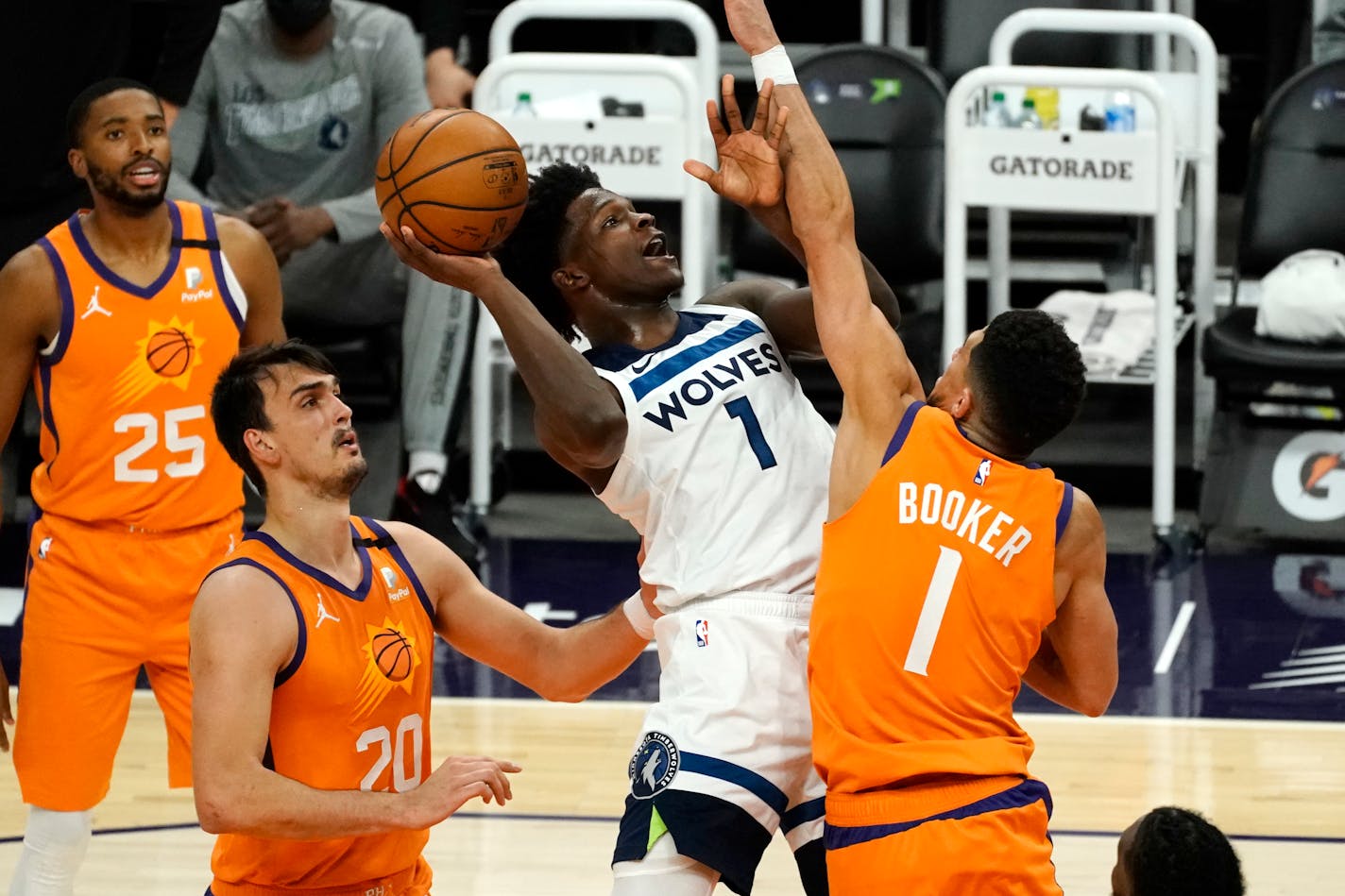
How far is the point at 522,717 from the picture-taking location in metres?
6.36

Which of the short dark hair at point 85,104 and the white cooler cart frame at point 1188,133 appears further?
the white cooler cart frame at point 1188,133

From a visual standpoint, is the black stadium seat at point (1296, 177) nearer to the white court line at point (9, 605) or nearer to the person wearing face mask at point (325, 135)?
the person wearing face mask at point (325, 135)

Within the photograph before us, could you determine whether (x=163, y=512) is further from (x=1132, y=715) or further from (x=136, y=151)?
(x=1132, y=715)

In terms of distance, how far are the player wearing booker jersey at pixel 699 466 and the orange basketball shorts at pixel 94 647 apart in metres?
1.32

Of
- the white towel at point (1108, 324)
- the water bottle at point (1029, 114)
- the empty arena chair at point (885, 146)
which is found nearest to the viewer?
the water bottle at point (1029, 114)

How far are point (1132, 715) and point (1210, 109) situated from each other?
9.53 ft

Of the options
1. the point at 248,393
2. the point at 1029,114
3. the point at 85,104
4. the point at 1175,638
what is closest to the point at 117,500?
the point at 85,104

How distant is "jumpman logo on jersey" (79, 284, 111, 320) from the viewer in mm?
4867

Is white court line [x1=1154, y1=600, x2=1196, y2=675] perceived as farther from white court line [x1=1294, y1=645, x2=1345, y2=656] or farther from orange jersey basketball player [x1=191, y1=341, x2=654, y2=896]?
orange jersey basketball player [x1=191, y1=341, x2=654, y2=896]

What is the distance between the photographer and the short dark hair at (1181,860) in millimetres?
3207

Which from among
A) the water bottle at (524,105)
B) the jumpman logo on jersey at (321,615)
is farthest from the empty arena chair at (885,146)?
the jumpman logo on jersey at (321,615)

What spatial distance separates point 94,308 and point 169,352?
0.19 metres

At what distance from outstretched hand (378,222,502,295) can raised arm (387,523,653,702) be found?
0.49m

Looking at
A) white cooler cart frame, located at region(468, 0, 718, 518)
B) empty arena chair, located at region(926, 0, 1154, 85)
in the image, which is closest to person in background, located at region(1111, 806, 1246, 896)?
white cooler cart frame, located at region(468, 0, 718, 518)
